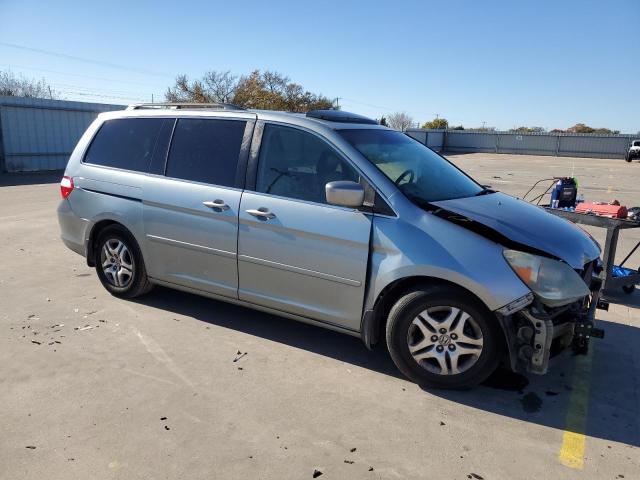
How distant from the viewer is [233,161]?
4.22 meters

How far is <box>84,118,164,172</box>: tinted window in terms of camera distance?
479 centimetres

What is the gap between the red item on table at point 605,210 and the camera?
17.3 feet

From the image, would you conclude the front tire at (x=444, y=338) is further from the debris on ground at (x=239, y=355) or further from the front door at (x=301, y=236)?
the debris on ground at (x=239, y=355)

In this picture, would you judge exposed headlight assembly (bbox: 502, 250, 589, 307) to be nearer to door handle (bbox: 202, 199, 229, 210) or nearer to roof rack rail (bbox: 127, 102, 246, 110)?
door handle (bbox: 202, 199, 229, 210)

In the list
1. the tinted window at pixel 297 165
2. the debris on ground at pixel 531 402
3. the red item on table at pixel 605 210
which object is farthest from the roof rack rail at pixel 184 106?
the red item on table at pixel 605 210

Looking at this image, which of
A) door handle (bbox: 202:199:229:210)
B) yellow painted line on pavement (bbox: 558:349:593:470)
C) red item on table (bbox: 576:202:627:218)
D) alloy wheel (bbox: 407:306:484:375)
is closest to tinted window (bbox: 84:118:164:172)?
door handle (bbox: 202:199:229:210)

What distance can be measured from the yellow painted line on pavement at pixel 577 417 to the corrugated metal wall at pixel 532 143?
43.3 metres

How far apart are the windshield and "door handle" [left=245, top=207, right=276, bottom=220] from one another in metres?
0.81

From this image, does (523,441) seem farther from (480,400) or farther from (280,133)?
(280,133)

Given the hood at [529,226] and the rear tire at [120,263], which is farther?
the rear tire at [120,263]

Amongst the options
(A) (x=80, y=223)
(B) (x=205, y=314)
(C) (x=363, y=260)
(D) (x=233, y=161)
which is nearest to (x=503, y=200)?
(C) (x=363, y=260)

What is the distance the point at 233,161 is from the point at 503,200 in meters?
2.26

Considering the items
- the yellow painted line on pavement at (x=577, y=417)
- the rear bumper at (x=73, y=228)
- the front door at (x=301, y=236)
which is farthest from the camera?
the rear bumper at (x=73, y=228)

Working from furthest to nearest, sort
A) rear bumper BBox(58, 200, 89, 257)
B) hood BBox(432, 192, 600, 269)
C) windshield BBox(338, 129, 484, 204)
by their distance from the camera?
rear bumper BBox(58, 200, 89, 257) < windshield BBox(338, 129, 484, 204) < hood BBox(432, 192, 600, 269)
